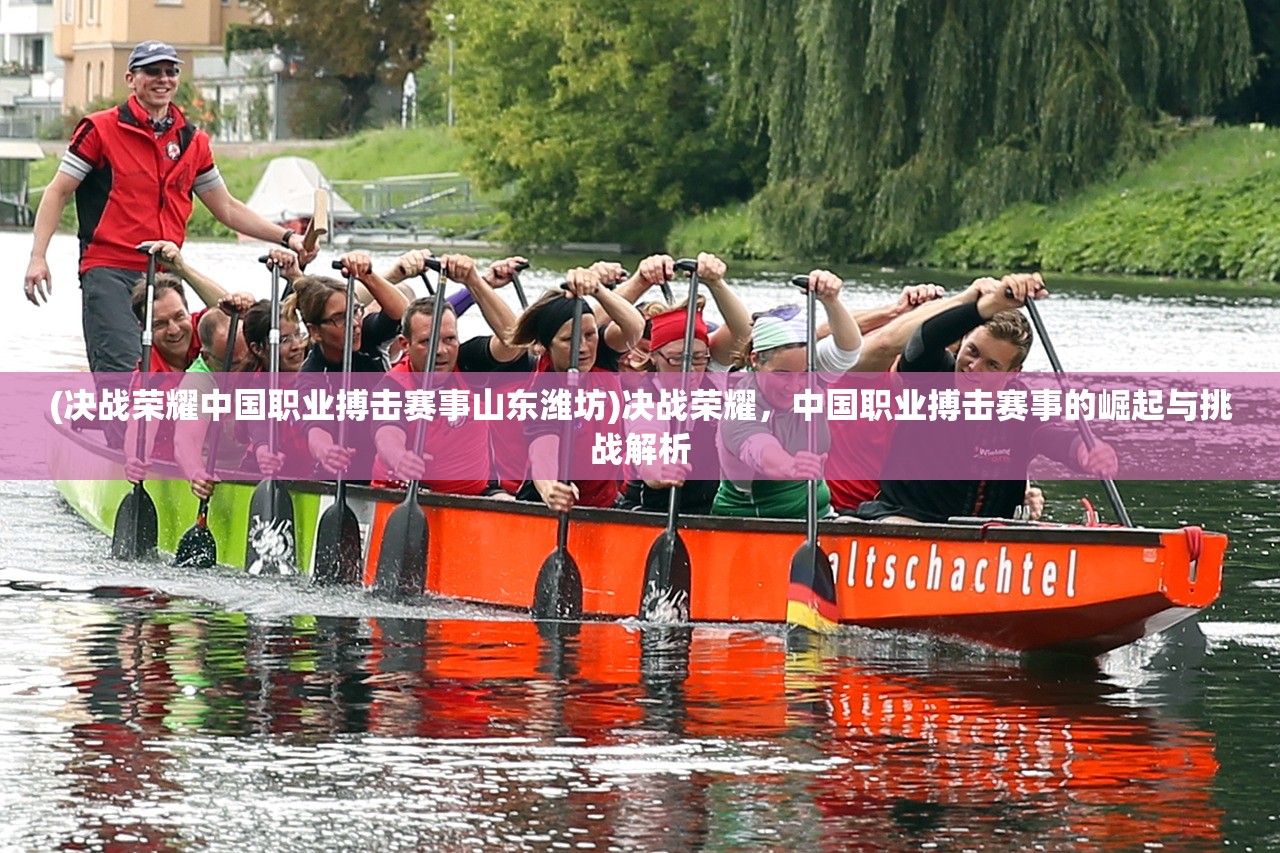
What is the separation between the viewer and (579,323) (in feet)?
35.6

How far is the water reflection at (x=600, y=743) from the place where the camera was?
7215mm

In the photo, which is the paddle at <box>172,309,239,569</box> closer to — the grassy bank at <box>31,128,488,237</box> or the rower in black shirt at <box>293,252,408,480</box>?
the rower in black shirt at <box>293,252,408,480</box>

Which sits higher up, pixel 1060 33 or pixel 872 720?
pixel 1060 33

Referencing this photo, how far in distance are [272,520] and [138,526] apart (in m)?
0.95

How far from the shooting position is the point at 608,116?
176 feet

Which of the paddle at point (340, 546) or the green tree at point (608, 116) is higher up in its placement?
the green tree at point (608, 116)

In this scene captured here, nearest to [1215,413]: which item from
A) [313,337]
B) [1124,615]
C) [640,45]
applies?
[313,337]

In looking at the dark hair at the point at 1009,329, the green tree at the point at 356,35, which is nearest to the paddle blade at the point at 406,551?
the dark hair at the point at 1009,329

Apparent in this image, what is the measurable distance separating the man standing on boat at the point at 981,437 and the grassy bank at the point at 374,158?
184ft

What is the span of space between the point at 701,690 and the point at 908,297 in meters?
2.18

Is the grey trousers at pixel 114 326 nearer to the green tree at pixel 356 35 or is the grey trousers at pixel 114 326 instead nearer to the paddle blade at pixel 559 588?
the paddle blade at pixel 559 588

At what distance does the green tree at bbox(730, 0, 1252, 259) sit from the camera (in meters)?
36.0

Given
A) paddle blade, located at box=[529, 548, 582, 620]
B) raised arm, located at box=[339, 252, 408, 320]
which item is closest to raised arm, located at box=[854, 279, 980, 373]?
paddle blade, located at box=[529, 548, 582, 620]

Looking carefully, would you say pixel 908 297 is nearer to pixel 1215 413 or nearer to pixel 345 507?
pixel 345 507
